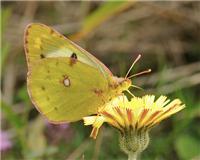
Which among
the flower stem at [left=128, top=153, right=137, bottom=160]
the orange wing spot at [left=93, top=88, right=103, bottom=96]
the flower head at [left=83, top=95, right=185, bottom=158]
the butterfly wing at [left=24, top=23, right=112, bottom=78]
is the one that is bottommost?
the flower stem at [left=128, top=153, right=137, bottom=160]

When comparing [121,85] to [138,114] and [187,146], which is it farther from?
[187,146]

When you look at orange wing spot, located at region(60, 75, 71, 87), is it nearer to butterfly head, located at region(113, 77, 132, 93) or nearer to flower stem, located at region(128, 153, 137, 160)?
butterfly head, located at region(113, 77, 132, 93)

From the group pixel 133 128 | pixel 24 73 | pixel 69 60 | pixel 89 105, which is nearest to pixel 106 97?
pixel 89 105

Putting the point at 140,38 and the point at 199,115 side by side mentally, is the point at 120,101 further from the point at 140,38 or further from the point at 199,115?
the point at 140,38

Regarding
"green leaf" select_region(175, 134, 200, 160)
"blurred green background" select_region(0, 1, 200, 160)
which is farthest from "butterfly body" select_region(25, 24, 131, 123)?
"green leaf" select_region(175, 134, 200, 160)

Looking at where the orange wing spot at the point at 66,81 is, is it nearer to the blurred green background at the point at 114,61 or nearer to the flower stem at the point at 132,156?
the flower stem at the point at 132,156

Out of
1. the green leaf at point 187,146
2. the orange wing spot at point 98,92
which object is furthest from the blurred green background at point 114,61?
the orange wing spot at point 98,92

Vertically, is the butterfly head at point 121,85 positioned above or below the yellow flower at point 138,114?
above
